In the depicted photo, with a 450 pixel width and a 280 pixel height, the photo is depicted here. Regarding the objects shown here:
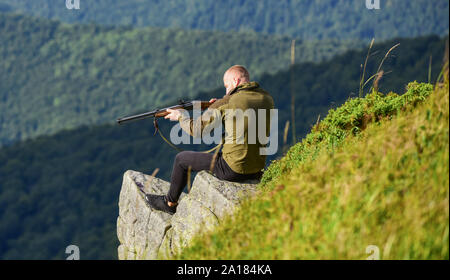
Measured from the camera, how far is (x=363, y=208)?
4.66m

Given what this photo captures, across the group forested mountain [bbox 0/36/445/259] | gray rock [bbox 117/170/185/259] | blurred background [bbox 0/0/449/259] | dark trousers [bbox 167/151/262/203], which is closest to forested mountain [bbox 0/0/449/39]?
blurred background [bbox 0/0/449/259]

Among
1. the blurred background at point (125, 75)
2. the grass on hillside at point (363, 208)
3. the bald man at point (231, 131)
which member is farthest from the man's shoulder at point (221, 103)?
the blurred background at point (125, 75)

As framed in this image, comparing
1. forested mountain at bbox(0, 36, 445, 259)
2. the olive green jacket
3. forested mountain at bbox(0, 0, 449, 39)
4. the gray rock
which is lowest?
forested mountain at bbox(0, 36, 445, 259)

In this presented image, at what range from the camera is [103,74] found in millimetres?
136750

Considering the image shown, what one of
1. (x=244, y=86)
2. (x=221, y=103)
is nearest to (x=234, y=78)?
(x=244, y=86)

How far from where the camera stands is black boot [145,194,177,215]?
8.21m

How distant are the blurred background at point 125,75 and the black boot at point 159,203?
61588 millimetres

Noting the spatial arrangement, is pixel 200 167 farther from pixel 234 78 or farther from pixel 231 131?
pixel 234 78

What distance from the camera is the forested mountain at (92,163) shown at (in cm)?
8494

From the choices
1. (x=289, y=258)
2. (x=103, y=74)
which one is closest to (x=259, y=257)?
(x=289, y=258)

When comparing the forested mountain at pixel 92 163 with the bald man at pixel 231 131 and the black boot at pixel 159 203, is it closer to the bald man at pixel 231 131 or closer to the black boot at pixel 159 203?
the black boot at pixel 159 203

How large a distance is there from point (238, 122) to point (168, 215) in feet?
6.01

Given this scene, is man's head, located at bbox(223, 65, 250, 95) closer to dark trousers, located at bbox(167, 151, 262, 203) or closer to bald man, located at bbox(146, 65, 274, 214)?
bald man, located at bbox(146, 65, 274, 214)

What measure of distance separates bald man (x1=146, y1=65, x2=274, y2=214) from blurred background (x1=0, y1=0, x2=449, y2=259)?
203ft
